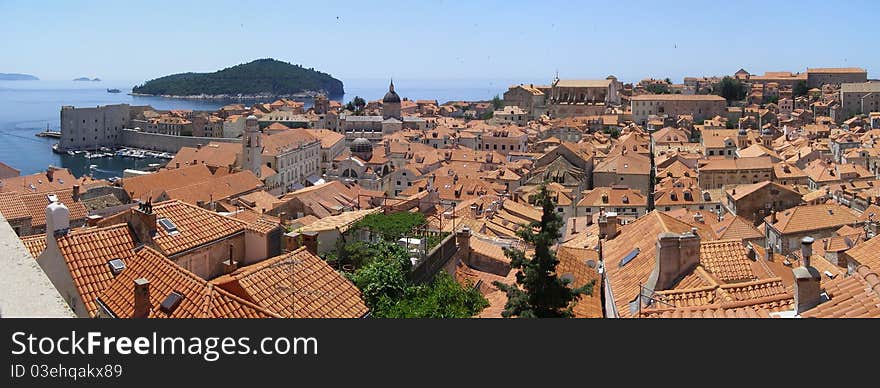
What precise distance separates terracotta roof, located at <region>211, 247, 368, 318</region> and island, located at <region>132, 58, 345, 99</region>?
161556mm

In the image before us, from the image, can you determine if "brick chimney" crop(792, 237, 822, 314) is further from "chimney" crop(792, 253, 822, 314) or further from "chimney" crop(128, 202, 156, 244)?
"chimney" crop(128, 202, 156, 244)

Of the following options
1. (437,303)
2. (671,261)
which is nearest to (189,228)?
(437,303)

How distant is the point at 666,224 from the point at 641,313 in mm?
3864

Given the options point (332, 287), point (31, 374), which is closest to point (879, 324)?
point (31, 374)

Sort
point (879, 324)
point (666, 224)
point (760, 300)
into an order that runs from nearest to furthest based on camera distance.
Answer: point (879, 324), point (760, 300), point (666, 224)

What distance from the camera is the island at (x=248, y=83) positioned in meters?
168

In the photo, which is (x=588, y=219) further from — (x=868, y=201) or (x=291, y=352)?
(x=291, y=352)

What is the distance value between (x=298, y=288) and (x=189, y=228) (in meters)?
2.01

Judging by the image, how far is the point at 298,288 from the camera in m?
7.01

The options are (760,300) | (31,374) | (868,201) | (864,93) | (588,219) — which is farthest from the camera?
(864,93)

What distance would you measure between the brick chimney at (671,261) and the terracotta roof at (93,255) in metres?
4.71

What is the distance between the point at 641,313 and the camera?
673cm

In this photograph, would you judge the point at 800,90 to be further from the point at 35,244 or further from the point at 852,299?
the point at 35,244

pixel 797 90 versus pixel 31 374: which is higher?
pixel 797 90
